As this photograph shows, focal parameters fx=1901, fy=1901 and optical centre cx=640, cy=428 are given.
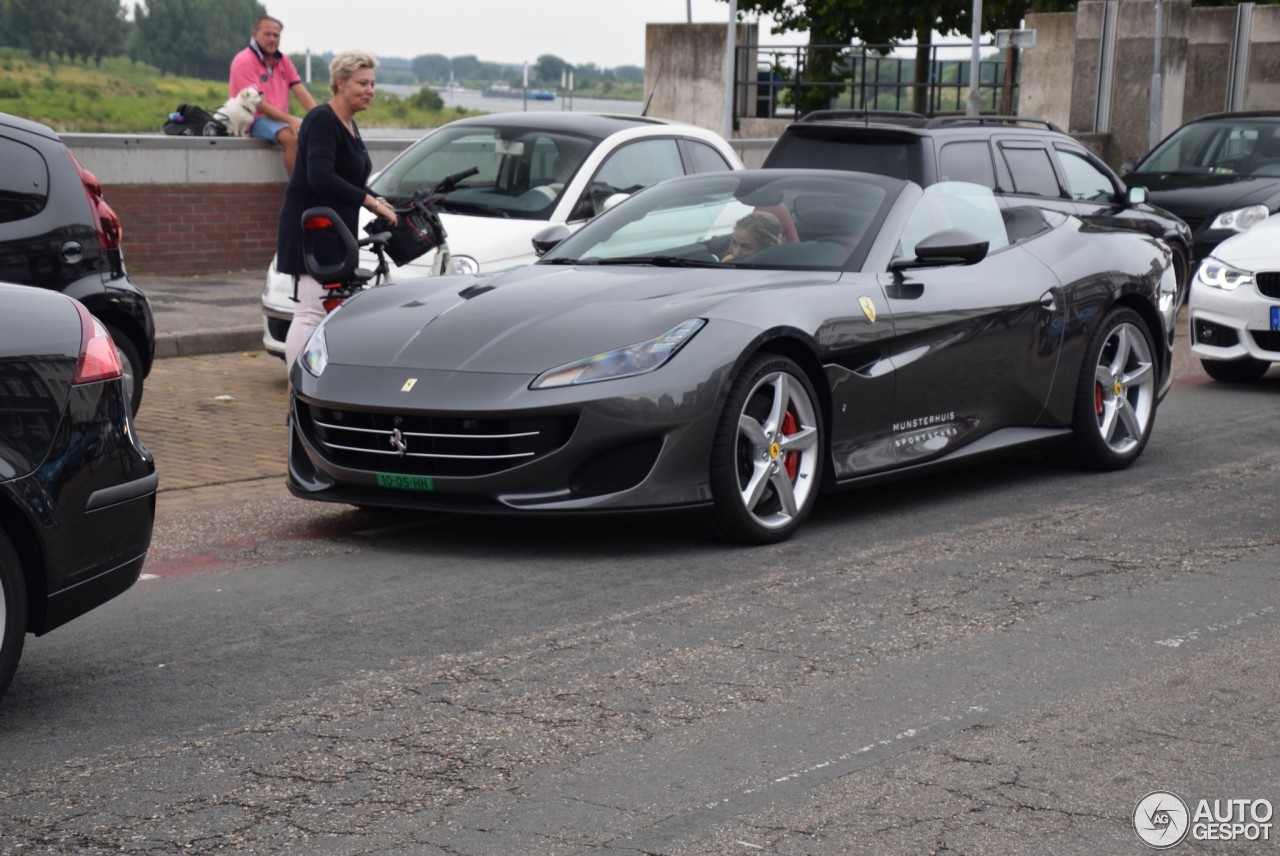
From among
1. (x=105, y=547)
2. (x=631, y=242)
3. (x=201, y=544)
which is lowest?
(x=201, y=544)

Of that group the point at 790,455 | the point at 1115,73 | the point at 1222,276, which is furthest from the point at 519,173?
the point at 1115,73

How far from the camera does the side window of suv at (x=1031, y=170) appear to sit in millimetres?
12914

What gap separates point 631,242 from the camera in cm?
809

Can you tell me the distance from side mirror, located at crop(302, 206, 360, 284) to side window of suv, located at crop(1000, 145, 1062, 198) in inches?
214

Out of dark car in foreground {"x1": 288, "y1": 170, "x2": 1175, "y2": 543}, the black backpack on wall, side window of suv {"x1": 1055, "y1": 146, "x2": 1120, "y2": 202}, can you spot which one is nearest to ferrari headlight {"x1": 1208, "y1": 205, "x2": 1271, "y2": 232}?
side window of suv {"x1": 1055, "y1": 146, "x2": 1120, "y2": 202}

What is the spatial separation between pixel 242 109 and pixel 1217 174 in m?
9.06

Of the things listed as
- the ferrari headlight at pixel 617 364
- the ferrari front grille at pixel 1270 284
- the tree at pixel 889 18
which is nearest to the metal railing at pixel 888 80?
the tree at pixel 889 18

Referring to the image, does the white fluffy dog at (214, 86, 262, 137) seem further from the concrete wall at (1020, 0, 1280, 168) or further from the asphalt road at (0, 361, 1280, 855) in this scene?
the concrete wall at (1020, 0, 1280, 168)

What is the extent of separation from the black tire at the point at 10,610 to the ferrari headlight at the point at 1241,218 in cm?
1407

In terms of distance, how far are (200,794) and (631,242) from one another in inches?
169

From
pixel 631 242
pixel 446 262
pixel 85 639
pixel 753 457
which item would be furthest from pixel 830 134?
pixel 85 639

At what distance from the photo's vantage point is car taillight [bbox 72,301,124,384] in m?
4.88

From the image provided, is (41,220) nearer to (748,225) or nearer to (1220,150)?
(748,225)

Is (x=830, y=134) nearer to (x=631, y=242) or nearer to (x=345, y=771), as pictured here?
(x=631, y=242)
